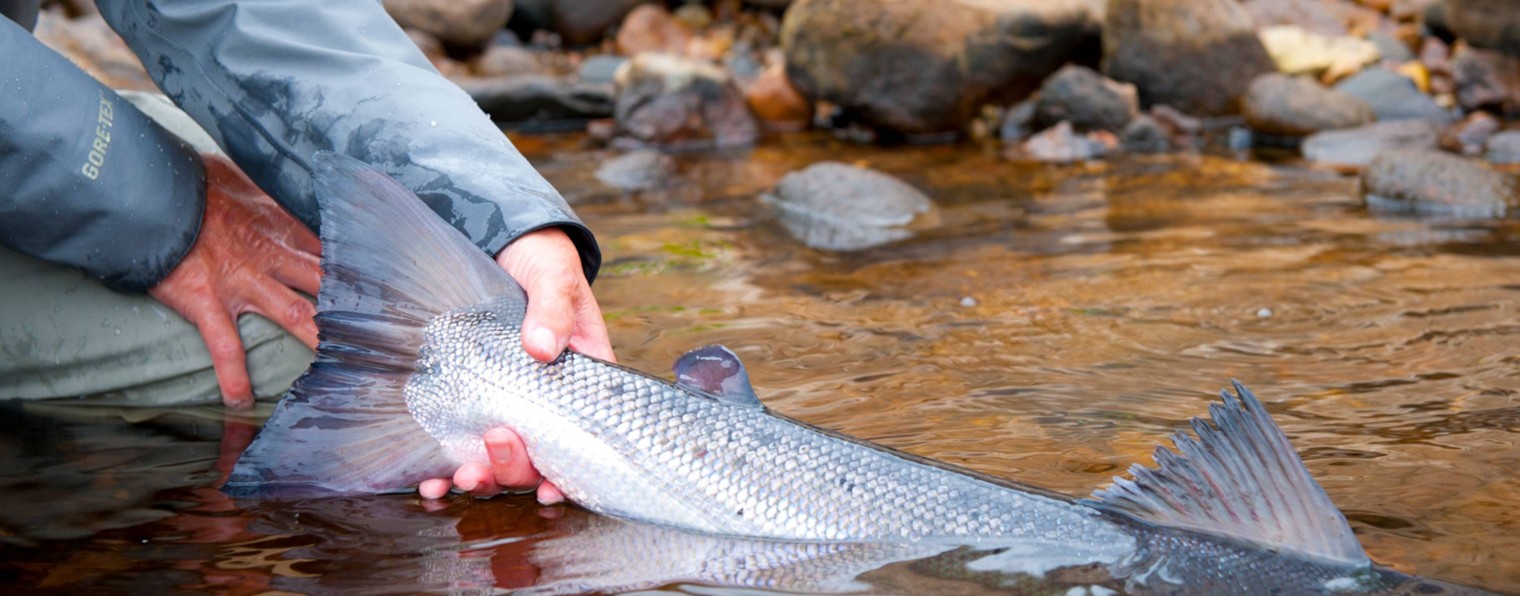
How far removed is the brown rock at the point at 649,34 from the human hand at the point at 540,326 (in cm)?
1303

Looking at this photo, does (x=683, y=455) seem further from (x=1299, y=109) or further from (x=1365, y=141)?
(x=1299, y=109)

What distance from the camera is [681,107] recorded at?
10.9 m

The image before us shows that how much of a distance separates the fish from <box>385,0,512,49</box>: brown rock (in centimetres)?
1243

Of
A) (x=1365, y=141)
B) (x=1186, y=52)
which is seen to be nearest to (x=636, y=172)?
(x=1186, y=52)

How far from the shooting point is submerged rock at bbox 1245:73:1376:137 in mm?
9828

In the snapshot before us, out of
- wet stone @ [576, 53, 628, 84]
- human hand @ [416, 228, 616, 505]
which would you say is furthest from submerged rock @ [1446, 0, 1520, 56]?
human hand @ [416, 228, 616, 505]

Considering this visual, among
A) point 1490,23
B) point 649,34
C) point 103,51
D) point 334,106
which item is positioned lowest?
point 334,106

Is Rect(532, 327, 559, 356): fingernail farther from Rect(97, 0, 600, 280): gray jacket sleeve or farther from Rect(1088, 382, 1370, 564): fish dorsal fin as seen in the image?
Rect(1088, 382, 1370, 564): fish dorsal fin

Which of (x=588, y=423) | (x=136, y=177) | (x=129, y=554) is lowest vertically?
(x=129, y=554)

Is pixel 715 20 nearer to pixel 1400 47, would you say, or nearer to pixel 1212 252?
pixel 1400 47

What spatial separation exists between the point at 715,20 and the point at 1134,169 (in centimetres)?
896

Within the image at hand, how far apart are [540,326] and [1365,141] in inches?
299

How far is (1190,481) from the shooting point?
8.72ft

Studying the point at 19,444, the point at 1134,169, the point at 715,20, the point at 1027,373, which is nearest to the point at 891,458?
the point at 1027,373
